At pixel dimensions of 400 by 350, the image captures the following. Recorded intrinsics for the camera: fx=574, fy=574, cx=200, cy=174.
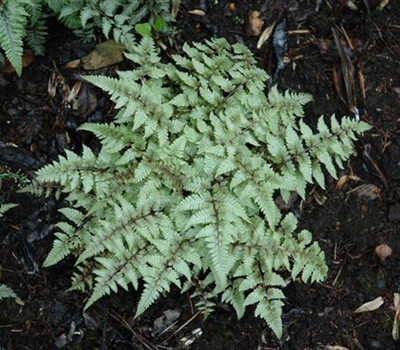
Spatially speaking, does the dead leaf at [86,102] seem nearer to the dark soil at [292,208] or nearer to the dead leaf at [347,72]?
the dark soil at [292,208]

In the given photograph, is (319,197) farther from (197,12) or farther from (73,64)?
(73,64)

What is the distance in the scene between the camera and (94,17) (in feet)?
16.2

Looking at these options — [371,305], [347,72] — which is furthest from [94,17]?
[371,305]

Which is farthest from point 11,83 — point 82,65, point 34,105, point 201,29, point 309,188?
point 309,188

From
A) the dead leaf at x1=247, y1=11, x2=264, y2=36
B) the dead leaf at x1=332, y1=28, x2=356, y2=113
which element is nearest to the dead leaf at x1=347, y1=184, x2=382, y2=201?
the dead leaf at x1=332, y1=28, x2=356, y2=113

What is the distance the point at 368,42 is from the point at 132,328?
349cm

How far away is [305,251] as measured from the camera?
14.8ft

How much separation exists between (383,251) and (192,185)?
1986mm

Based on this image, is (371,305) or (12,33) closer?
(12,33)

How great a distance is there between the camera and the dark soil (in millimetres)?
4707

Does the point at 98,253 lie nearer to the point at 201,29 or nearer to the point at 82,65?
the point at 82,65

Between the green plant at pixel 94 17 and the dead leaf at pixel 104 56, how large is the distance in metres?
0.10

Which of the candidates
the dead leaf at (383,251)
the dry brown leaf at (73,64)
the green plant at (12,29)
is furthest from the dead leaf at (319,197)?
the green plant at (12,29)

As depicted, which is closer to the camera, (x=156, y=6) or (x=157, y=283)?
(x=157, y=283)
